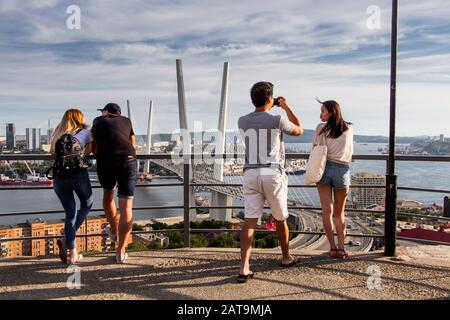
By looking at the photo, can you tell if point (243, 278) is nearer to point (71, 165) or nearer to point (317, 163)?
point (317, 163)

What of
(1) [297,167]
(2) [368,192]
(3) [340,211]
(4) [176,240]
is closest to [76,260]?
(4) [176,240]

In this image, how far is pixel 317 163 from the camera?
396cm

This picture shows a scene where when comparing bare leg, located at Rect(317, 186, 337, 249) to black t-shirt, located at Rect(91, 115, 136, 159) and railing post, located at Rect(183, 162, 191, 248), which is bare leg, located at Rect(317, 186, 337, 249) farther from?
black t-shirt, located at Rect(91, 115, 136, 159)

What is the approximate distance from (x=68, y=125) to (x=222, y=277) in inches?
73.5

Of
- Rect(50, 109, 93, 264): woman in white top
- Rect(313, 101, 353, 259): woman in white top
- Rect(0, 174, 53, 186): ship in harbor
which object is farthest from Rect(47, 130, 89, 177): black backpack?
Rect(313, 101, 353, 259): woman in white top

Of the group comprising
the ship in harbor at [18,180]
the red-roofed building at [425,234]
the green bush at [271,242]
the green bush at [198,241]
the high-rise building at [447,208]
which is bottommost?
the green bush at [271,242]

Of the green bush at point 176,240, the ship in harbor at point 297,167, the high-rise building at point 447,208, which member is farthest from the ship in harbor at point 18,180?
the high-rise building at point 447,208

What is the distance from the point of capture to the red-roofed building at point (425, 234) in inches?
182

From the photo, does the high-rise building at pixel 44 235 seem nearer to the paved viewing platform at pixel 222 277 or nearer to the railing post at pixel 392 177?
the paved viewing platform at pixel 222 277

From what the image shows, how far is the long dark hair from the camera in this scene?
3.92m

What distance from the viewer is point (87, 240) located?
4.70 m

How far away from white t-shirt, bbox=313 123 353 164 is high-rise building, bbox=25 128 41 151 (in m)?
3.29

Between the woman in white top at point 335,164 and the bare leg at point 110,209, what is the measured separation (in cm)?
196

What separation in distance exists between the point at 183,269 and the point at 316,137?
172 cm
